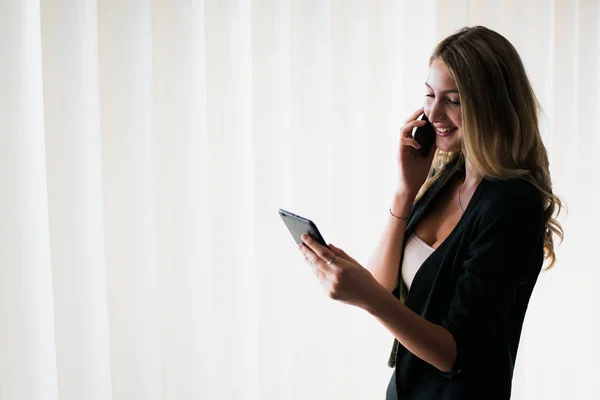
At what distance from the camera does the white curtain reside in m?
1.65

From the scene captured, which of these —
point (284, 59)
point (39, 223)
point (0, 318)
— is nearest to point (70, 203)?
point (39, 223)

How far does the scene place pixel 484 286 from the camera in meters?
1.16

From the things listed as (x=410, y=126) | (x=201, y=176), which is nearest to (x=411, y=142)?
(x=410, y=126)

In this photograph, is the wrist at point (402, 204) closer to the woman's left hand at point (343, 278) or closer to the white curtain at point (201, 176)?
the woman's left hand at point (343, 278)

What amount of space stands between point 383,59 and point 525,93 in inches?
33.4

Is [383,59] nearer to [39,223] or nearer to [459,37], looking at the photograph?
[459,37]

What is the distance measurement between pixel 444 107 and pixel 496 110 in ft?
0.38

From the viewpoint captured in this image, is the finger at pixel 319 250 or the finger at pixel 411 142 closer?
the finger at pixel 319 250

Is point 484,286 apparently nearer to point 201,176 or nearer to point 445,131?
point 445,131

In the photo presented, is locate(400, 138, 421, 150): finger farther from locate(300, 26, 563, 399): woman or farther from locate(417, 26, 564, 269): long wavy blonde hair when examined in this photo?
locate(417, 26, 564, 269): long wavy blonde hair

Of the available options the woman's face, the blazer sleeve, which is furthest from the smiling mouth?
the blazer sleeve

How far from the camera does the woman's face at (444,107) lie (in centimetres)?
128

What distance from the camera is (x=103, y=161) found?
1724mm

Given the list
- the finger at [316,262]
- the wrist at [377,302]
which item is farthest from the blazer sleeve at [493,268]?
the finger at [316,262]
